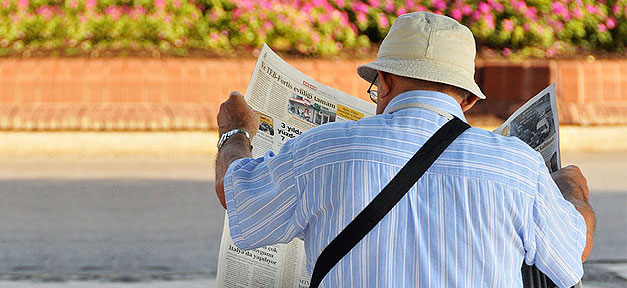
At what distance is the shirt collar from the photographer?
1804 mm

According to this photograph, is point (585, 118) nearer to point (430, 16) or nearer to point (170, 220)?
point (170, 220)

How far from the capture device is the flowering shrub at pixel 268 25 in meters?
9.49

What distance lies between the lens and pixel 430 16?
1.88 meters

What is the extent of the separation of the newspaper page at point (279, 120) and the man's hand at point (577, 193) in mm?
648

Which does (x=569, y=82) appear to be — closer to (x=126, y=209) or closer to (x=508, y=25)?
(x=508, y=25)

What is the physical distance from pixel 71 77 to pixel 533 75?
4.45m

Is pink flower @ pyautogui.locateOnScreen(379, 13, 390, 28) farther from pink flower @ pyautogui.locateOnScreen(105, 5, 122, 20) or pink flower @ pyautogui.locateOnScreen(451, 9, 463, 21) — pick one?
pink flower @ pyautogui.locateOnScreen(105, 5, 122, 20)

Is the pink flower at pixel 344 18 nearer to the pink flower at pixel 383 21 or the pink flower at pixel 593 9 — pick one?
the pink flower at pixel 383 21

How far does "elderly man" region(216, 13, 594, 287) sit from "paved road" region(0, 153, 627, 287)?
2.82 metres

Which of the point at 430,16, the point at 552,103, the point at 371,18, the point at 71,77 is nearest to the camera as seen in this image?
the point at 430,16

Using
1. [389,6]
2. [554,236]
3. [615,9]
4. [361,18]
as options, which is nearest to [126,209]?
[554,236]

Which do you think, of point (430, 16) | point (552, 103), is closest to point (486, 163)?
point (430, 16)

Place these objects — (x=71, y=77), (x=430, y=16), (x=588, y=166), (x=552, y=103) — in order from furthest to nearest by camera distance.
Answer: (x=71, y=77), (x=588, y=166), (x=552, y=103), (x=430, y=16)

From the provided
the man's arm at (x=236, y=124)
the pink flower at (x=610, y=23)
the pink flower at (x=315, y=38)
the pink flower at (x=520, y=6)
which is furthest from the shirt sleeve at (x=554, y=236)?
the pink flower at (x=610, y=23)
